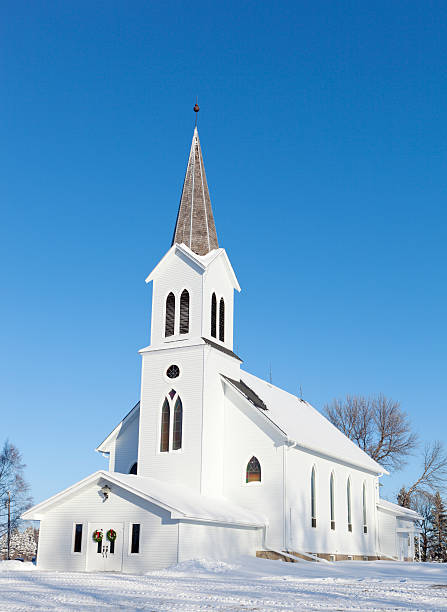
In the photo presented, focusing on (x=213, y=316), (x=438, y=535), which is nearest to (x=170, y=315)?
(x=213, y=316)


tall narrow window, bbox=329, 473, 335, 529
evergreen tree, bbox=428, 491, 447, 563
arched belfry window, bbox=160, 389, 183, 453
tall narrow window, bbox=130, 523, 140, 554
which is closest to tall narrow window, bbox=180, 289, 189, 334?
arched belfry window, bbox=160, 389, 183, 453

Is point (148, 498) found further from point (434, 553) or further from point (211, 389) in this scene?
point (434, 553)

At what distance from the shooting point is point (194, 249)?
119ft

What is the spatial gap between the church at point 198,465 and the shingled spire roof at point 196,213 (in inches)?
2.5

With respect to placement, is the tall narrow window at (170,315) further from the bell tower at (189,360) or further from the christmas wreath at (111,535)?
the christmas wreath at (111,535)

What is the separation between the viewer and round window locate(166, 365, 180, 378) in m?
34.0

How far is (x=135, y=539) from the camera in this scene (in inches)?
1089

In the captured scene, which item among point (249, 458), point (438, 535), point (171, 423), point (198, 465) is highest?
point (171, 423)

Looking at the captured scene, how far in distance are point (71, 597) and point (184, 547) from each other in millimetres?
10879

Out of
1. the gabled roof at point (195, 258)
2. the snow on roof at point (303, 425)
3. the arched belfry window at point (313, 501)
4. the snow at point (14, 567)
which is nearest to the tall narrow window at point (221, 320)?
the gabled roof at point (195, 258)

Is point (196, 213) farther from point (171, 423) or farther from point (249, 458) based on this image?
point (249, 458)

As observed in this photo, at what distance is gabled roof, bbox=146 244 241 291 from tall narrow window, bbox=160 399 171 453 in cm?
656

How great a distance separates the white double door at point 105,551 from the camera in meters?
27.8

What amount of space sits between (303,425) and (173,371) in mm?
9278
